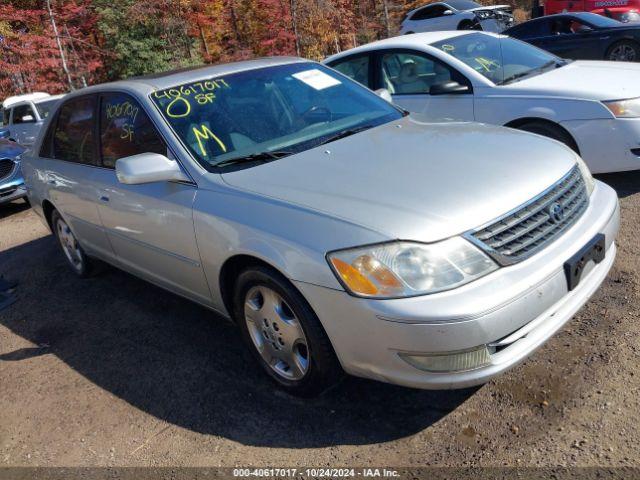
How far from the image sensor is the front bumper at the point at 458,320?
2350mm

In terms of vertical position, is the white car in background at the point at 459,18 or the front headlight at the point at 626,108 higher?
the front headlight at the point at 626,108

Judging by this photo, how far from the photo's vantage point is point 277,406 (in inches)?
119

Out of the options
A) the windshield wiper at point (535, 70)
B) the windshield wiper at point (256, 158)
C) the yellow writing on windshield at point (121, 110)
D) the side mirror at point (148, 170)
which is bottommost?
the windshield wiper at point (535, 70)

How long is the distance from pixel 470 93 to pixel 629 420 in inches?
144

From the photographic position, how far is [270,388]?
3.18 meters

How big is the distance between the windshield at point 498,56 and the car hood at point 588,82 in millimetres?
183

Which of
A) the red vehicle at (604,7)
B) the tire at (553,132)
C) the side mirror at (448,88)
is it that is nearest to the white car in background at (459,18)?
the red vehicle at (604,7)

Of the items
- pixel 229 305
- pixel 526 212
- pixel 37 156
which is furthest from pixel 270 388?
pixel 37 156

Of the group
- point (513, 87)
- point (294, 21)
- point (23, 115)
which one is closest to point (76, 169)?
point (513, 87)

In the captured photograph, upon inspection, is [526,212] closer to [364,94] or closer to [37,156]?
[364,94]

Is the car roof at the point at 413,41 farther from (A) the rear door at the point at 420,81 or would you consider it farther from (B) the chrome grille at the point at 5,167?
(B) the chrome grille at the point at 5,167

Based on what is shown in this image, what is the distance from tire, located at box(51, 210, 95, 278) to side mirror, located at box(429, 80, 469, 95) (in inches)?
135

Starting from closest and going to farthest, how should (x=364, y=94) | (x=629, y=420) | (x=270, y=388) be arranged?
(x=629, y=420) < (x=270, y=388) < (x=364, y=94)

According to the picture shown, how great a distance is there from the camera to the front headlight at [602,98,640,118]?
15.6ft
